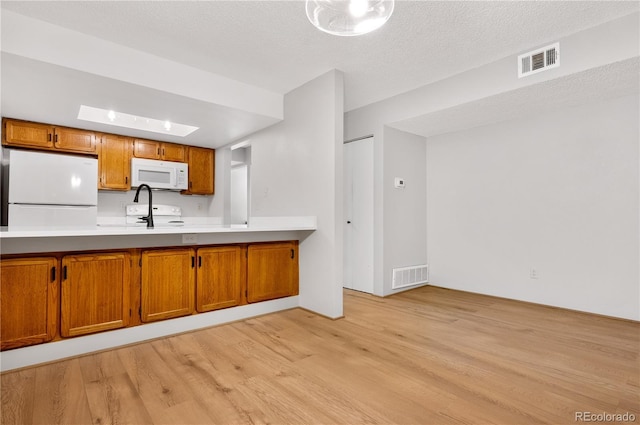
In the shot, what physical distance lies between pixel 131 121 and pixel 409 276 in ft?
14.4

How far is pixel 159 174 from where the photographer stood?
16.4 feet

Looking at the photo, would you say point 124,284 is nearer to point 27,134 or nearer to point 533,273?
point 27,134

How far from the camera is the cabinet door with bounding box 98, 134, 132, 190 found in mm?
4578

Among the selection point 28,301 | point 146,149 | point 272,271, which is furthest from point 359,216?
point 28,301

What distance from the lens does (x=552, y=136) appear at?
3.74 m

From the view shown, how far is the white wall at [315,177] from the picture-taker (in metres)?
3.33

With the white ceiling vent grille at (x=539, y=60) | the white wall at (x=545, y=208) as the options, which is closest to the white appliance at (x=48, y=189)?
the white wall at (x=545, y=208)

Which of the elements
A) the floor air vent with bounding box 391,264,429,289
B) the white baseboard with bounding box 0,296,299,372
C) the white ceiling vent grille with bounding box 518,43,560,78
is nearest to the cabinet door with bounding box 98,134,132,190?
the white baseboard with bounding box 0,296,299,372

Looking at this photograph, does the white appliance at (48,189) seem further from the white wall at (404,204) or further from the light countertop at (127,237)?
the white wall at (404,204)

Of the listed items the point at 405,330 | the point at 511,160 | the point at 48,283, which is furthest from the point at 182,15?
the point at 511,160

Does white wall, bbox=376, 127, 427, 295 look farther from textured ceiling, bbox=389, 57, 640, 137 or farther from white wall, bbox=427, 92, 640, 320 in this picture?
textured ceiling, bbox=389, 57, 640, 137

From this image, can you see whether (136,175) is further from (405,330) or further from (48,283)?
(405,330)

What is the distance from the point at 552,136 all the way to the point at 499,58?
1265 millimetres

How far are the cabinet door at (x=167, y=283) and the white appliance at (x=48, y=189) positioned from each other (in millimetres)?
2157
